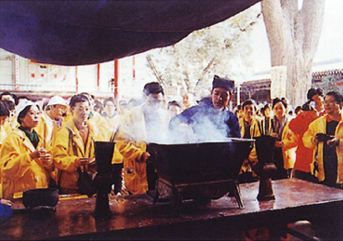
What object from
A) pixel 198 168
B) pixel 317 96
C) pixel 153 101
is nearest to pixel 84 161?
pixel 153 101

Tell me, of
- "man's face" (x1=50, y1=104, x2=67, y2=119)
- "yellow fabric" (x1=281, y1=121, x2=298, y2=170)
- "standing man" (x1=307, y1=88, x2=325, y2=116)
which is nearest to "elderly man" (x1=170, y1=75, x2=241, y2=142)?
"yellow fabric" (x1=281, y1=121, x2=298, y2=170)

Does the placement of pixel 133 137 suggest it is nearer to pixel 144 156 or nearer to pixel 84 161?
pixel 144 156

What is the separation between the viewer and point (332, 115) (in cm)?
416

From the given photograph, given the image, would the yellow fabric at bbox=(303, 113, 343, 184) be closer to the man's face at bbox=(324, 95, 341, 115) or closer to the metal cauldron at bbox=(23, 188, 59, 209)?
the man's face at bbox=(324, 95, 341, 115)

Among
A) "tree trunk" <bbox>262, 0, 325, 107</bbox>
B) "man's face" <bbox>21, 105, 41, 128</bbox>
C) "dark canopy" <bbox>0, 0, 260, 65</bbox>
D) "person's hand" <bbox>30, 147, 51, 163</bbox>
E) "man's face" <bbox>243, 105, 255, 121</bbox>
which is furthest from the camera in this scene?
"tree trunk" <bbox>262, 0, 325, 107</bbox>

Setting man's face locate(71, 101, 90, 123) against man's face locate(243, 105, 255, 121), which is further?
man's face locate(243, 105, 255, 121)

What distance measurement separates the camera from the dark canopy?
1.92 metres

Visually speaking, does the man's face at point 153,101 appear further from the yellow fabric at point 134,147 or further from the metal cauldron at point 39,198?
the metal cauldron at point 39,198

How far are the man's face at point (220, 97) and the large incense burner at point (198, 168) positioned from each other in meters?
1.02

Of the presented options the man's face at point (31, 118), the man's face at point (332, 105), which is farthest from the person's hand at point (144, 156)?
the man's face at point (332, 105)

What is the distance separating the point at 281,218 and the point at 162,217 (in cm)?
116

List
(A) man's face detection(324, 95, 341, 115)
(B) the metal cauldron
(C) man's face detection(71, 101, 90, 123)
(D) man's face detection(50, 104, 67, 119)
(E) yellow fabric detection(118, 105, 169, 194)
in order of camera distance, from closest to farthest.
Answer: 1. (B) the metal cauldron
2. (C) man's face detection(71, 101, 90, 123)
3. (E) yellow fabric detection(118, 105, 169, 194)
4. (A) man's face detection(324, 95, 341, 115)
5. (D) man's face detection(50, 104, 67, 119)

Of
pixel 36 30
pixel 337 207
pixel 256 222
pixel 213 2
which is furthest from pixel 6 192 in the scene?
pixel 337 207

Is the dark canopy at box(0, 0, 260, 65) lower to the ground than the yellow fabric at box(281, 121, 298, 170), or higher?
higher
